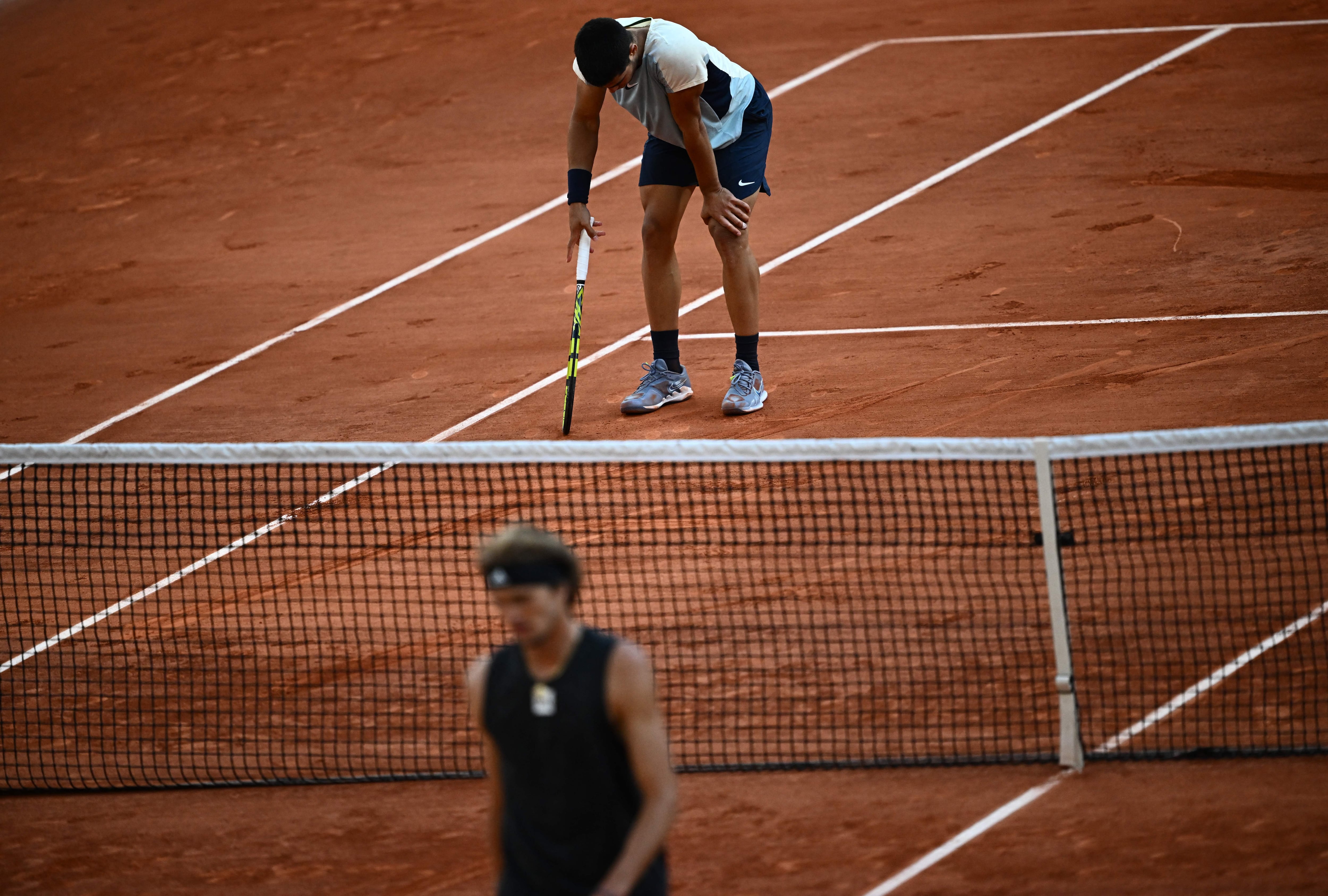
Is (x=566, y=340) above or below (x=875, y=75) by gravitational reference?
below

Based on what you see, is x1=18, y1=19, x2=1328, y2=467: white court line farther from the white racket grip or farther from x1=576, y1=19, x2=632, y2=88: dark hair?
x1=576, y1=19, x2=632, y2=88: dark hair

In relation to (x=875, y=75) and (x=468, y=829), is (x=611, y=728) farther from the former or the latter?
(x=875, y=75)

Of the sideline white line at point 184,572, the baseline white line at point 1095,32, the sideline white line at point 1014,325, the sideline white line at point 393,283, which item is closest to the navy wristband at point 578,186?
the sideline white line at point 184,572

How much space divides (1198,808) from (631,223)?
785 centimetres

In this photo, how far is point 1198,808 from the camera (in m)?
4.55

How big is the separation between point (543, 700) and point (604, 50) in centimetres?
457

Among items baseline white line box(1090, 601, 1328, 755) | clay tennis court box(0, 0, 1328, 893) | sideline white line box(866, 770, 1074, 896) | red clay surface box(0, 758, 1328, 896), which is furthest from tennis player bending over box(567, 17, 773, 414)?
sideline white line box(866, 770, 1074, 896)

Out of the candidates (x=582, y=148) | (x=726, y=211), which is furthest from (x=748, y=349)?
(x=582, y=148)

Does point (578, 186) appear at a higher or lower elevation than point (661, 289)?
higher

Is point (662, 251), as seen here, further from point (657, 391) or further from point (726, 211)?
point (657, 391)

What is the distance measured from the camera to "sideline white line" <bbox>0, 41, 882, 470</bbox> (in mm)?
9078

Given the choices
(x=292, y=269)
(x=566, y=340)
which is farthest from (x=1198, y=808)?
(x=292, y=269)

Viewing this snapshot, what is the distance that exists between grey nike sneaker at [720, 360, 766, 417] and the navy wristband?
1244 mm

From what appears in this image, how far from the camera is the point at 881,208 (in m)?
11.2
